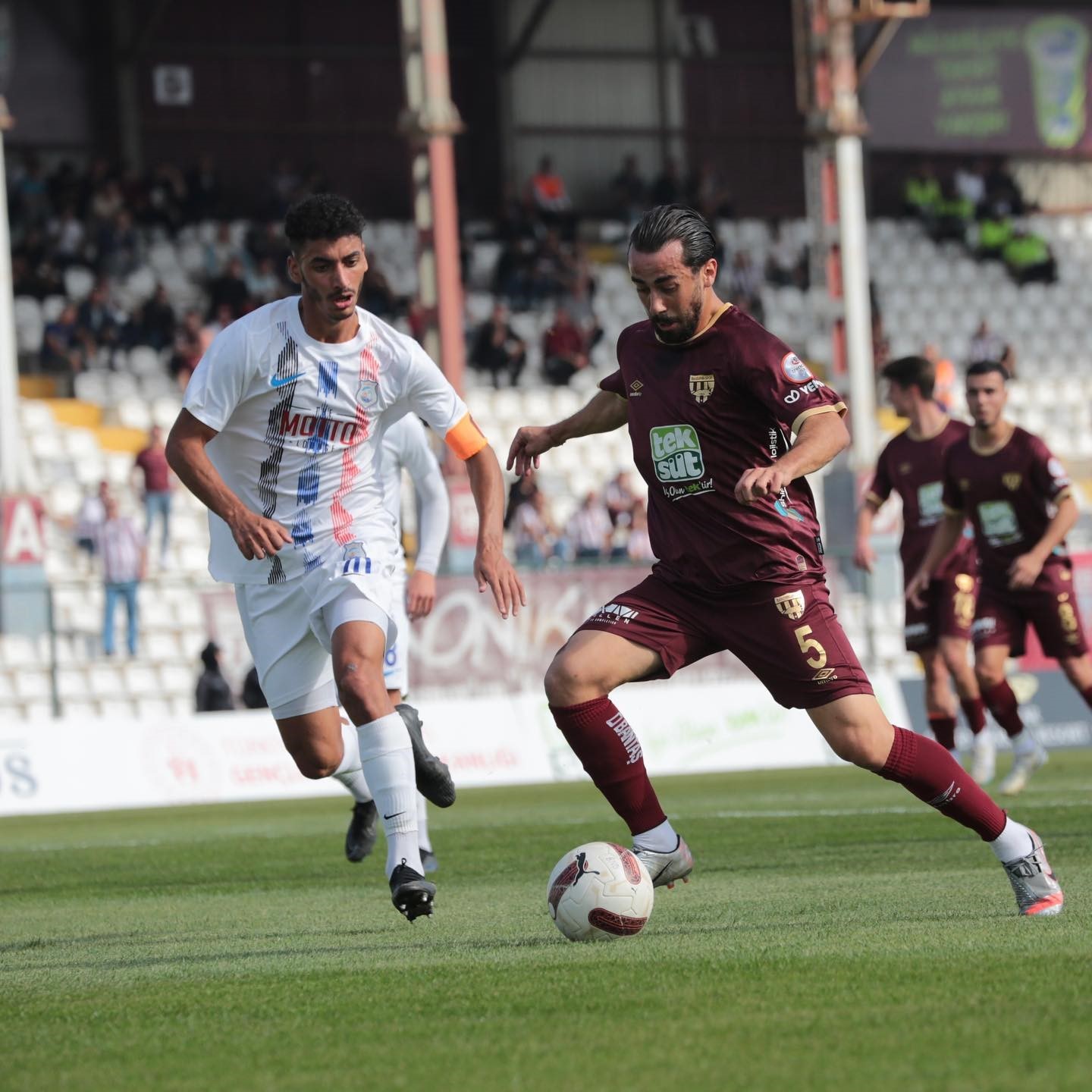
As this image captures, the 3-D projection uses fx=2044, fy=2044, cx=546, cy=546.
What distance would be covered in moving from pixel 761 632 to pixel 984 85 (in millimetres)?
30066

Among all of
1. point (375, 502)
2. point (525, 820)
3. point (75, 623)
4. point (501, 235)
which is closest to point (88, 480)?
point (75, 623)

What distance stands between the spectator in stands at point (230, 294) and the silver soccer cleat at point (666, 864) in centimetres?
2026

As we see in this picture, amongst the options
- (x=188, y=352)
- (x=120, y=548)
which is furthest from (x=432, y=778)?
(x=188, y=352)

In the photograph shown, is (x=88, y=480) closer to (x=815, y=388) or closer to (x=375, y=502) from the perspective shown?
(x=375, y=502)

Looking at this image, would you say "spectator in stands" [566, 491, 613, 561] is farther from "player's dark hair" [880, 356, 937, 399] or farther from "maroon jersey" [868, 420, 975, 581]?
"player's dark hair" [880, 356, 937, 399]

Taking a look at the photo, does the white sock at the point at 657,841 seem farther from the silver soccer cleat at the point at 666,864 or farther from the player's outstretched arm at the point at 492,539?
the player's outstretched arm at the point at 492,539

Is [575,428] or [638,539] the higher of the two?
[575,428]

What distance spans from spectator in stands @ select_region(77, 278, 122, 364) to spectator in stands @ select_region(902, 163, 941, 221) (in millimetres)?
15037

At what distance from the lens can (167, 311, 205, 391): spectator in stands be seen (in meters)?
25.1

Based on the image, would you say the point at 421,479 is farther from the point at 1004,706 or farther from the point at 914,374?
the point at 1004,706

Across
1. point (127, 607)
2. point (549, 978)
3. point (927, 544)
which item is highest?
point (927, 544)

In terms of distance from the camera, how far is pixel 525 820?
42.5ft

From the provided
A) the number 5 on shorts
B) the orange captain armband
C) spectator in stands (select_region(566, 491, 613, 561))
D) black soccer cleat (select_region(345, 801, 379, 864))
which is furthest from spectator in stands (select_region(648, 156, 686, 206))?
the number 5 on shorts

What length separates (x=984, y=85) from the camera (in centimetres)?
3466
